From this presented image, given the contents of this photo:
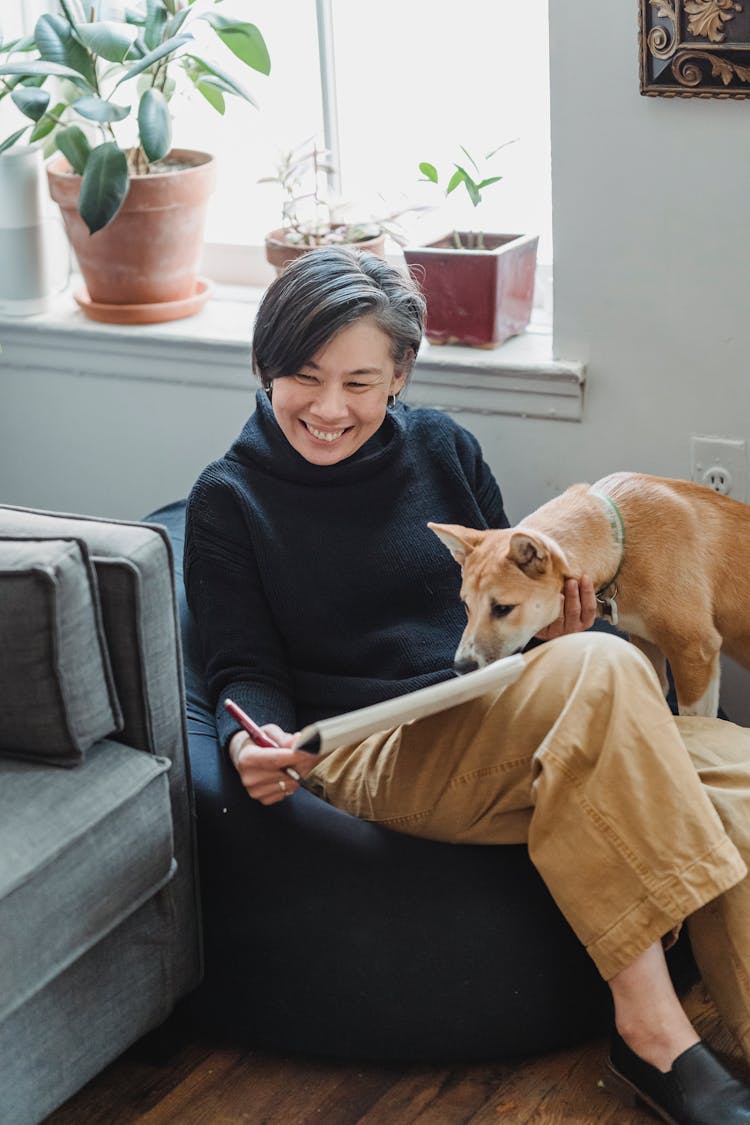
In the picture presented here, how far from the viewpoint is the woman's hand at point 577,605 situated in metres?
1.70

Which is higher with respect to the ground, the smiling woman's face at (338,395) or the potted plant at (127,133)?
the potted plant at (127,133)

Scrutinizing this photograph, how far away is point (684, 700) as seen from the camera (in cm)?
186

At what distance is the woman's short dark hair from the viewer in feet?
5.61

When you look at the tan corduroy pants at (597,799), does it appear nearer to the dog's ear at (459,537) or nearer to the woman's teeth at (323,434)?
the dog's ear at (459,537)

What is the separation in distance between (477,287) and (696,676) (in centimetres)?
74

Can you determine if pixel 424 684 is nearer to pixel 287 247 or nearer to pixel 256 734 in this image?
pixel 256 734

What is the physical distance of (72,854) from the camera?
1473mm

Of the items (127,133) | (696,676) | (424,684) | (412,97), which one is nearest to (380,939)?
(424,684)

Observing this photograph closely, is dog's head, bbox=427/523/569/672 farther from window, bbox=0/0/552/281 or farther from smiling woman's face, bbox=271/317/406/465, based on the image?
window, bbox=0/0/552/281

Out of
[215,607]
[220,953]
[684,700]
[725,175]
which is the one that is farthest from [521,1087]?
[725,175]

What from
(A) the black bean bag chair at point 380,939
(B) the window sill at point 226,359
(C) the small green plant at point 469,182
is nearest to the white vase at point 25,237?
(B) the window sill at point 226,359

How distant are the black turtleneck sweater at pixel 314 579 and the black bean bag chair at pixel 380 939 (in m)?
0.16

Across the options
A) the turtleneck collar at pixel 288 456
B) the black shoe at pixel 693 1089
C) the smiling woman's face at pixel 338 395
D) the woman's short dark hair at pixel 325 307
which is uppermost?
the woman's short dark hair at pixel 325 307

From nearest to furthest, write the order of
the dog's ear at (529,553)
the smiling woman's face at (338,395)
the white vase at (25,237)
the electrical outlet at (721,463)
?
1. the dog's ear at (529,553)
2. the smiling woman's face at (338,395)
3. the electrical outlet at (721,463)
4. the white vase at (25,237)
